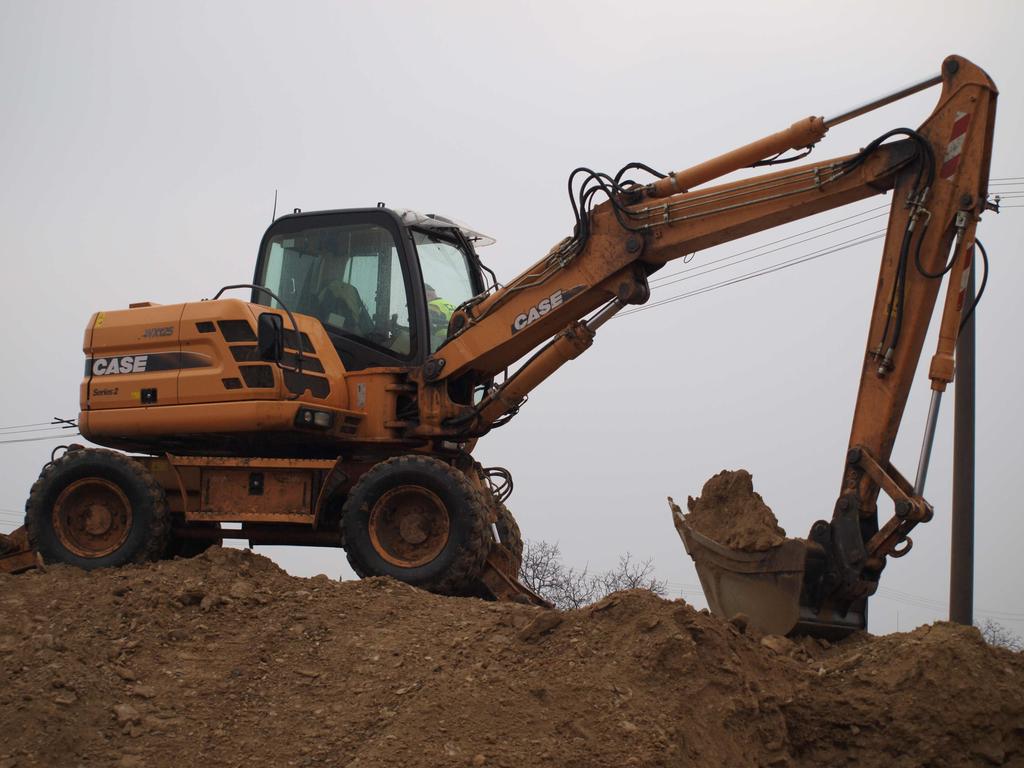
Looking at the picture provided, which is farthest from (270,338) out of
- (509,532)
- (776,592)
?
(776,592)

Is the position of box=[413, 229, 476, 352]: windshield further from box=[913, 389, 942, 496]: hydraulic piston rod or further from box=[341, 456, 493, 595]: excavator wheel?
box=[913, 389, 942, 496]: hydraulic piston rod

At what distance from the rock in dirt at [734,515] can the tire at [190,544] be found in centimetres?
377

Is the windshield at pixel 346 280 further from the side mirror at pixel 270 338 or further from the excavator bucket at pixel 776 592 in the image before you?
the excavator bucket at pixel 776 592

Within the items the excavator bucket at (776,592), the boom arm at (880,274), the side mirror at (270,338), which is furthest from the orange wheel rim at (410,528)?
the excavator bucket at (776,592)

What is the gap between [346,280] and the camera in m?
9.46

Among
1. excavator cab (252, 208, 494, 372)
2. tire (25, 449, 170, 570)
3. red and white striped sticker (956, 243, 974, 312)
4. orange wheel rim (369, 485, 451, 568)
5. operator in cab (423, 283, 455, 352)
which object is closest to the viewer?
red and white striped sticker (956, 243, 974, 312)

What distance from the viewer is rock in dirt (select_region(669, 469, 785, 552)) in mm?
7164

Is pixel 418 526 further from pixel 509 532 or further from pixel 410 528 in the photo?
pixel 509 532

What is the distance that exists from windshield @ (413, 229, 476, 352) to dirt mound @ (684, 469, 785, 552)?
2.67 metres

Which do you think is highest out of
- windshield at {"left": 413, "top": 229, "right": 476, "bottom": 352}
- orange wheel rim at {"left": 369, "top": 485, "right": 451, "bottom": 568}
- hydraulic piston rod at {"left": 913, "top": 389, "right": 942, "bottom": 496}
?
windshield at {"left": 413, "top": 229, "right": 476, "bottom": 352}

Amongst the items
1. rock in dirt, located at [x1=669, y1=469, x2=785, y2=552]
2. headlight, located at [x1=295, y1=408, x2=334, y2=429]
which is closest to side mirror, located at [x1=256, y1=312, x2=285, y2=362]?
headlight, located at [x1=295, y1=408, x2=334, y2=429]

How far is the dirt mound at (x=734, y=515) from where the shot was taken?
716 centimetres

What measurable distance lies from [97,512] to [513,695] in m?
4.73

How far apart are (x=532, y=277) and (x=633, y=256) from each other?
34.0 inches
